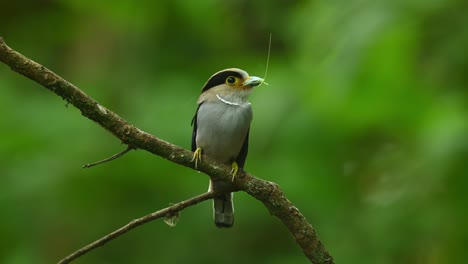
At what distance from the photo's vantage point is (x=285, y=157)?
5.19 m

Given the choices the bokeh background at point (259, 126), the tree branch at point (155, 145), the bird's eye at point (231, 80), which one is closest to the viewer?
the tree branch at point (155, 145)

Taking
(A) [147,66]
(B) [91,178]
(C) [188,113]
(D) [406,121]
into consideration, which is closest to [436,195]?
(D) [406,121]

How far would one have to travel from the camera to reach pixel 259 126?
182 inches

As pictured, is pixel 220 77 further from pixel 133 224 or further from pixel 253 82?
pixel 133 224

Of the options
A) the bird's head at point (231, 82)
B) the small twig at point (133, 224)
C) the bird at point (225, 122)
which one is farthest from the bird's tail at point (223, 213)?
the small twig at point (133, 224)

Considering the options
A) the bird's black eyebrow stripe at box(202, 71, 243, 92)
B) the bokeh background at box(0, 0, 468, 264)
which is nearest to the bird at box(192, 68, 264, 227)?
the bird's black eyebrow stripe at box(202, 71, 243, 92)

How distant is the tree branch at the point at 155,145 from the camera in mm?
2525

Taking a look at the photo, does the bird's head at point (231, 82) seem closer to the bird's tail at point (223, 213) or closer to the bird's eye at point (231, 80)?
the bird's eye at point (231, 80)

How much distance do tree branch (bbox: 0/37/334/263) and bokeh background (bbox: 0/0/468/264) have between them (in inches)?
45.4

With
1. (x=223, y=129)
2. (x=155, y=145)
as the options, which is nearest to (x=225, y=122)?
(x=223, y=129)

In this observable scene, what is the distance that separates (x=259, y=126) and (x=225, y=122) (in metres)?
0.83

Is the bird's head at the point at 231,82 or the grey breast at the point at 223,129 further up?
the bird's head at the point at 231,82

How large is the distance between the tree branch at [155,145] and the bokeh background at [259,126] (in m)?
1.15

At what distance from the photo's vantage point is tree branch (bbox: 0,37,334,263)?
2.53 m
